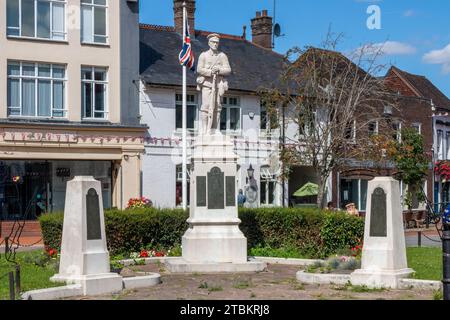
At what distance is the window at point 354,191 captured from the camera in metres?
46.6

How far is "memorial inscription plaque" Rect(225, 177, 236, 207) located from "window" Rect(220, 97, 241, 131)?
2163cm

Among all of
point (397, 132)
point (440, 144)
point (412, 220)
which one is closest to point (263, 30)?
point (397, 132)

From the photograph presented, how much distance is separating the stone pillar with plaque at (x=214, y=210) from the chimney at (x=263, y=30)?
29.8 meters

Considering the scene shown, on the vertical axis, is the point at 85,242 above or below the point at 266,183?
below

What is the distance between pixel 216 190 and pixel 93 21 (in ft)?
65.2

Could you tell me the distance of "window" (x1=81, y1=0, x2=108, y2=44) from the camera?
36.5m

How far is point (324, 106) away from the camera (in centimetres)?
3900

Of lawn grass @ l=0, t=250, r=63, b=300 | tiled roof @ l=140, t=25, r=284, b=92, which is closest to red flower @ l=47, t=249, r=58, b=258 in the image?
lawn grass @ l=0, t=250, r=63, b=300

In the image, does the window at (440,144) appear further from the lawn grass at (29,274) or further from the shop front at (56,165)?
the lawn grass at (29,274)

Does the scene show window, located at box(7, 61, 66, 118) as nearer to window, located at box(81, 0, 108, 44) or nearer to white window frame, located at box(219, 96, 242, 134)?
window, located at box(81, 0, 108, 44)

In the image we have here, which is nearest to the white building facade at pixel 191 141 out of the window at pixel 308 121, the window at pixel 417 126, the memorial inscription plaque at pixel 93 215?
the window at pixel 308 121

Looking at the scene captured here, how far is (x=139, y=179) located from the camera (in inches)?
1470

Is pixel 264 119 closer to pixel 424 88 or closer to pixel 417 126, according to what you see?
pixel 417 126
